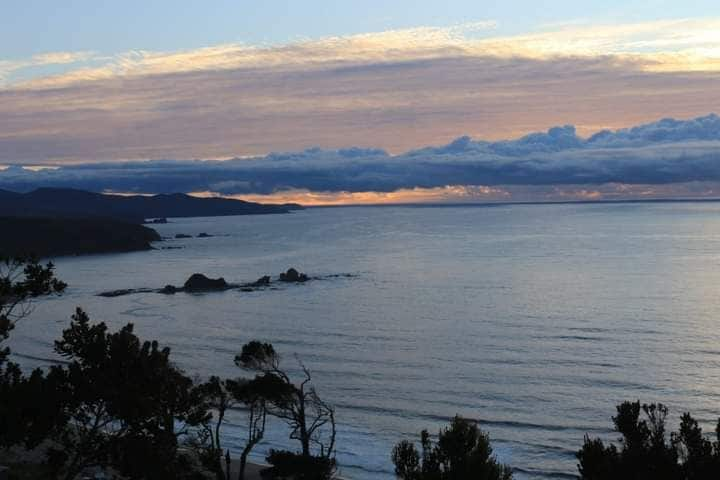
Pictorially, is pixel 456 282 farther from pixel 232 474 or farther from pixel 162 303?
pixel 232 474

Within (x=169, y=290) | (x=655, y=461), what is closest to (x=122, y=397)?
(x=655, y=461)

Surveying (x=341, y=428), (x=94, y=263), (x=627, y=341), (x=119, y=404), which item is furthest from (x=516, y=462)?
(x=94, y=263)

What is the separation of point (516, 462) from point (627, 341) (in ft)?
95.3

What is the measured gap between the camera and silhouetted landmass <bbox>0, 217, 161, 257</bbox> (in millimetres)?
175000

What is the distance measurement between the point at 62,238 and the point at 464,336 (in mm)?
139550

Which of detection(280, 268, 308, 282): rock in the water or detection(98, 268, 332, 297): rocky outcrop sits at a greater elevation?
detection(280, 268, 308, 282): rock in the water

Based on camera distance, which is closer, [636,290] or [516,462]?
[516,462]

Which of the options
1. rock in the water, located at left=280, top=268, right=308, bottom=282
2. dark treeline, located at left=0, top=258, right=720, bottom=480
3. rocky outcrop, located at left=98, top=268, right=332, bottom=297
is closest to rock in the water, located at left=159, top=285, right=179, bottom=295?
rocky outcrop, located at left=98, top=268, right=332, bottom=297

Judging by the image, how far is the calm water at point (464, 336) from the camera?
4212 cm

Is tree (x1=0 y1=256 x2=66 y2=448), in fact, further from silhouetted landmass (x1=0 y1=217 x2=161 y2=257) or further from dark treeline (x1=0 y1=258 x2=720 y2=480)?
silhouetted landmass (x1=0 y1=217 x2=161 y2=257)

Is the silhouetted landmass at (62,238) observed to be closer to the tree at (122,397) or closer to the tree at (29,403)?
the tree at (29,403)

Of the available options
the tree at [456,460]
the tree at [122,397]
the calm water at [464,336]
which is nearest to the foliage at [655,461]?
the tree at [456,460]

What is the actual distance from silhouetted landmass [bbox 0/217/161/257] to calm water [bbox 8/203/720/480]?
1650 inches

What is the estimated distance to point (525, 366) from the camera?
53.3m
